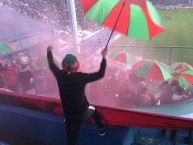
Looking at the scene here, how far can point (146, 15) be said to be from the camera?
3361 mm

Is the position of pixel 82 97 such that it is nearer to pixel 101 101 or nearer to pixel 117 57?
pixel 101 101

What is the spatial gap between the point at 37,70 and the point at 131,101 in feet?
11.6

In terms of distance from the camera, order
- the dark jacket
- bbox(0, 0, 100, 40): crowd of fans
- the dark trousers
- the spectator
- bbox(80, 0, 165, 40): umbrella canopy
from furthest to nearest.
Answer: bbox(0, 0, 100, 40): crowd of fans → the spectator → bbox(80, 0, 165, 40): umbrella canopy → the dark trousers → the dark jacket

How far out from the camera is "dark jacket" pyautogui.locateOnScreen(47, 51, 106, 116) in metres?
2.84

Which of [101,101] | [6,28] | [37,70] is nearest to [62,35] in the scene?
[6,28]

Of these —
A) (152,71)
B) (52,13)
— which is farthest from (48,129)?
(52,13)

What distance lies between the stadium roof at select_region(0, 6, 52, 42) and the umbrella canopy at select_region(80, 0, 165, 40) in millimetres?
6746

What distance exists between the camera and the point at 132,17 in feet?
11.4

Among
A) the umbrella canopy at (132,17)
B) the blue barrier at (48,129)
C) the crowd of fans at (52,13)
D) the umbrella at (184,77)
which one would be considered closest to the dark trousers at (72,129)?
the blue barrier at (48,129)

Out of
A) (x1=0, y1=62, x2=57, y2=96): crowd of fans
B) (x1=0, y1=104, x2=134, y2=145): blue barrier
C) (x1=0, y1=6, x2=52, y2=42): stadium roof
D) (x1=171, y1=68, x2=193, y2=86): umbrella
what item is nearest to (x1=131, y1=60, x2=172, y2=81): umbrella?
(x1=171, y1=68, x2=193, y2=86): umbrella

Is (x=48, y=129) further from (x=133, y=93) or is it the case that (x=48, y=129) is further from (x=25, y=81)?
(x=25, y=81)

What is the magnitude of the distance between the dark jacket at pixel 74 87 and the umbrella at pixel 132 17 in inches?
36.1

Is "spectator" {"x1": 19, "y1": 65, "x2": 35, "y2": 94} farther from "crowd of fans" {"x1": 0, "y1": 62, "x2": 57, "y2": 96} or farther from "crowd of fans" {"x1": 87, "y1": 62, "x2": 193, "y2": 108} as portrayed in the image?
"crowd of fans" {"x1": 87, "y1": 62, "x2": 193, "y2": 108}

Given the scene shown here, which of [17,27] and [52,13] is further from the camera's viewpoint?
[52,13]
